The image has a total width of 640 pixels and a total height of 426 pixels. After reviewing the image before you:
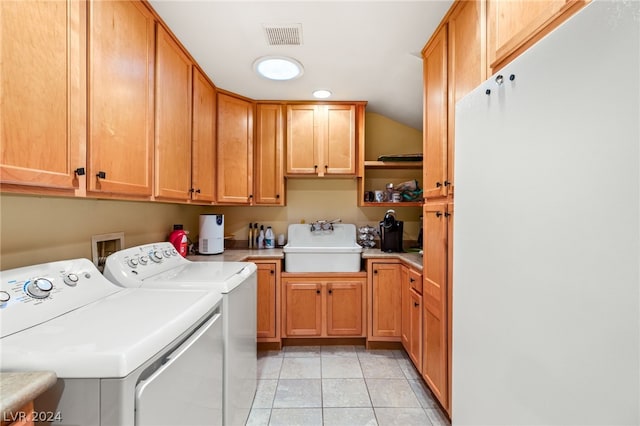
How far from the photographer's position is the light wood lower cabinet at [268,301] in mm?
2432

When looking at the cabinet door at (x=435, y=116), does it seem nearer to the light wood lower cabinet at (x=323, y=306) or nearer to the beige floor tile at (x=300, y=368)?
the light wood lower cabinet at (x=323, y=306)

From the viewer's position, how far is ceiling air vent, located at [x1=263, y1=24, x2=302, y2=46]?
5.32 feet

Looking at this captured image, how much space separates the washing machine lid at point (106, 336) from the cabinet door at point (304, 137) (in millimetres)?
1847

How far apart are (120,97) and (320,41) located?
46.8 inches

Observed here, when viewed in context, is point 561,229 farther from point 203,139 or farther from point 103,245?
point 203,139

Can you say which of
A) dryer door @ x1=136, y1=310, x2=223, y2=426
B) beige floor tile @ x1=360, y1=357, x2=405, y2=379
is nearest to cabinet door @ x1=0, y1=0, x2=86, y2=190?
dryer door @ x1=136, y1=310, x2=223, y2=426

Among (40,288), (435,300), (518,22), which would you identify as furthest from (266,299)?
(518,22)

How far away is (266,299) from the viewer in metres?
2.44

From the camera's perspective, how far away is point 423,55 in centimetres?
184

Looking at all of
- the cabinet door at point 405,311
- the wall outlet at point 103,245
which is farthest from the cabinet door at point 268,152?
the cabinet door at point 405,311

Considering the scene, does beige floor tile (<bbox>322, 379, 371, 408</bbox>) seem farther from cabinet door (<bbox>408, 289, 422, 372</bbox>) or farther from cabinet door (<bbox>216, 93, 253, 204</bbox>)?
cabinet door (<bbox>216, 93, 253, 204</bbox>)

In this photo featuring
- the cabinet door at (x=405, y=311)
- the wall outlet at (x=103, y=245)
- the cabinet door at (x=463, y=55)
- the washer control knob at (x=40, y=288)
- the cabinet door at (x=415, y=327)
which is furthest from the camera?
the cabinet door at (x=405, y=311)

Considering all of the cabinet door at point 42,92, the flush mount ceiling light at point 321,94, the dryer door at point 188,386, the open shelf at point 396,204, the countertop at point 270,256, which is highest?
the flush mount ceiling light at point 321,94

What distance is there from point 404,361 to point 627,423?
2.11m
